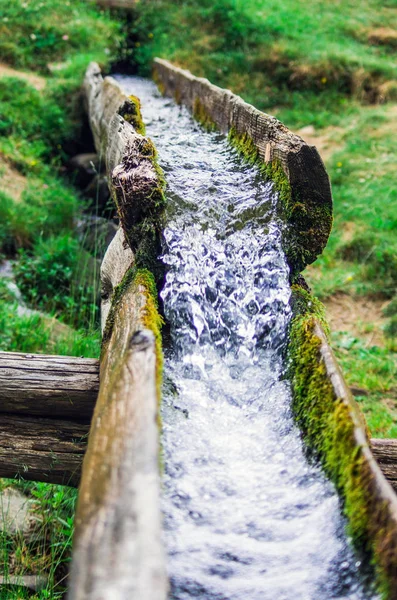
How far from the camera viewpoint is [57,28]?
979 cm

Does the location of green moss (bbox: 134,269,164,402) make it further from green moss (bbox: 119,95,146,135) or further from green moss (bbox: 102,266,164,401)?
green moss (bbox: 119,95,146,135)

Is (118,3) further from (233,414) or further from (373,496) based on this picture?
(373,496)

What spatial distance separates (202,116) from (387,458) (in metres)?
3.84

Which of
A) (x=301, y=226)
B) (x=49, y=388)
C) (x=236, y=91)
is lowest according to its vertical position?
(x=236, y=91)

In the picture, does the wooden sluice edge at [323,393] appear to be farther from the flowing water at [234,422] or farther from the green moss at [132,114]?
the green moss at [132,114]

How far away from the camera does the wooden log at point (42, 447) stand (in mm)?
2598

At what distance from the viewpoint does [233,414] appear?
226cm

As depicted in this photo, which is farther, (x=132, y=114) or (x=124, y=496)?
(x=132, y=114)

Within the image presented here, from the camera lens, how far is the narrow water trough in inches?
53.8

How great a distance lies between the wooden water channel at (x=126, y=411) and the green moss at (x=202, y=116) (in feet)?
0.36

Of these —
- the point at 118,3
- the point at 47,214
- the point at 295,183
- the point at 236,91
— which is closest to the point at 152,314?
the point at 295,183

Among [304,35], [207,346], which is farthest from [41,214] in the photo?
[304,35]

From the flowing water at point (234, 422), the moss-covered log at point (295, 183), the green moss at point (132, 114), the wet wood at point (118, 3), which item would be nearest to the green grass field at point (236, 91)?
the wet wood at point (118, 3)

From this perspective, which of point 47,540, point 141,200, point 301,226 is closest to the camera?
point 141,200
